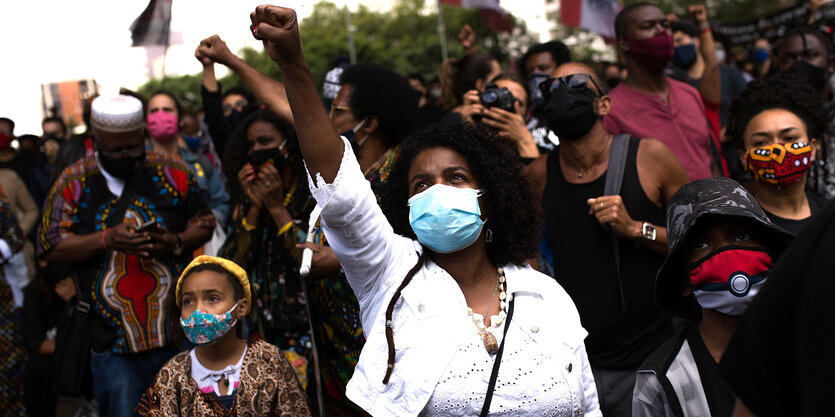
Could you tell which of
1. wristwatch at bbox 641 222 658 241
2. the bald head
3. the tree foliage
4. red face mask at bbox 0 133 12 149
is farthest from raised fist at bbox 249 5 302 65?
the tree foliage

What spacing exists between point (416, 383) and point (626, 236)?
1.53 meters

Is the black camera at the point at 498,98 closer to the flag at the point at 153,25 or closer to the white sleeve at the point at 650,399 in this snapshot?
the flag at the point at 153,25

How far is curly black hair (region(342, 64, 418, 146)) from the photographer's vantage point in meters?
4.08

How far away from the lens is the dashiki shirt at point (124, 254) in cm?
429

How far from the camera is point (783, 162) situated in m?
3.49

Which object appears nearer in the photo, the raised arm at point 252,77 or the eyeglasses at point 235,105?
the raised arm at point 252,77

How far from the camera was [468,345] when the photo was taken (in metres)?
2.60

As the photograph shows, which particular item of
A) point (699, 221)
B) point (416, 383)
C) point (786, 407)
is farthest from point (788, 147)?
point (786, 407)

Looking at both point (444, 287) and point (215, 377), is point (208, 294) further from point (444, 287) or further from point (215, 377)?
point (444, 287)

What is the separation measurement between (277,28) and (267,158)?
2538 mm

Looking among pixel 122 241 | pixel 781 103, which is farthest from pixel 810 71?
pixel 122 241

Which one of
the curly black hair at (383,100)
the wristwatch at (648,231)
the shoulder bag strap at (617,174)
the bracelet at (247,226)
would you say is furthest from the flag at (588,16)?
the wristwatch at (648,231)

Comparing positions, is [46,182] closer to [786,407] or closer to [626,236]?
[626,236]

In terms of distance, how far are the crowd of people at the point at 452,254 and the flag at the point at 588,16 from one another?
11.3 ft
